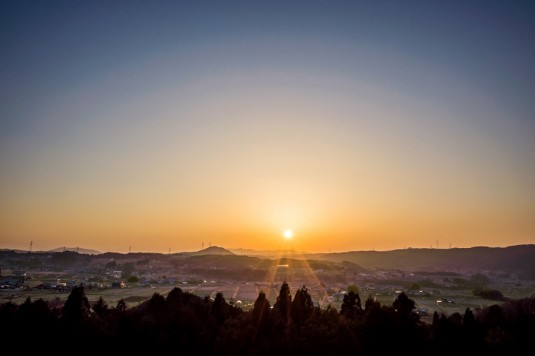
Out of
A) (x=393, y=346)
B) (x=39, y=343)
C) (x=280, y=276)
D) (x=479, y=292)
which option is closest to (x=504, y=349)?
(x=393, y=346)

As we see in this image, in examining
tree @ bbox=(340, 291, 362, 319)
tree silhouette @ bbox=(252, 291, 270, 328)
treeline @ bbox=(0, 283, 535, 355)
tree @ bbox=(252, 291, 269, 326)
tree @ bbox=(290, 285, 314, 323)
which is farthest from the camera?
tree @ bbox=(340, 291, 362, 319)

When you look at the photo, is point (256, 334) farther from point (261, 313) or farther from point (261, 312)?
point (261, 312)

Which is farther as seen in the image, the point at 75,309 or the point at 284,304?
the point at 284,304

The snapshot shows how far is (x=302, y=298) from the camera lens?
129 ft

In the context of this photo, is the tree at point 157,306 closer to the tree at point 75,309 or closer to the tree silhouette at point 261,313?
the tree at point 75,309

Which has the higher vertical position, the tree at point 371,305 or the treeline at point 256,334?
the tree at point 371,305

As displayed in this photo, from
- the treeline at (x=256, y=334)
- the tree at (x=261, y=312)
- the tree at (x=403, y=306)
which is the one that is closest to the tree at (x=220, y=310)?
the treeline at (x=256, y=334)

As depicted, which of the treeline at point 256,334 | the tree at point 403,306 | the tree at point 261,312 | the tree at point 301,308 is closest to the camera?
the treeline at point 256,334

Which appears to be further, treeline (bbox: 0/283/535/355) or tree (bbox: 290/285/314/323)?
tree (bbox: 290/285/314/323)

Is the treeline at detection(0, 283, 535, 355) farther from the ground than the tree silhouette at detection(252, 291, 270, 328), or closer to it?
closer to it

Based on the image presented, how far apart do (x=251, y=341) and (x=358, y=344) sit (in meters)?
7.86

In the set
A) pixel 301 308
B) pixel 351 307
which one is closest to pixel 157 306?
pixel 301 308

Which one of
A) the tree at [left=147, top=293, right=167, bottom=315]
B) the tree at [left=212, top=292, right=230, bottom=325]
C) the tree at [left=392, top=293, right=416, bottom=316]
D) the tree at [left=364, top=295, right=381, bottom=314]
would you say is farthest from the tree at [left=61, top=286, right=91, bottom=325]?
the tree at [left=392, top=293, right=416, bottom=316]

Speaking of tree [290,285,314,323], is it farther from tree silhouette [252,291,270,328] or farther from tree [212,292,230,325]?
tree [212,292,230,325]
